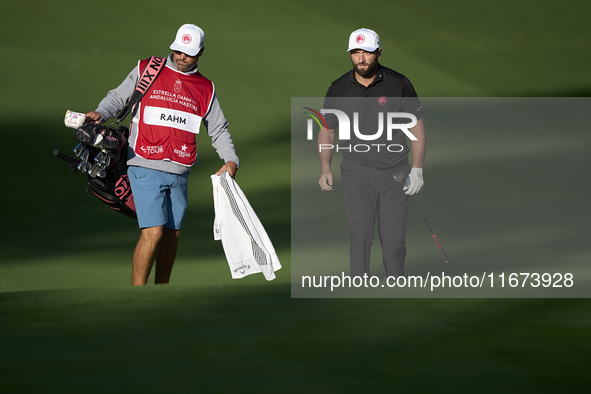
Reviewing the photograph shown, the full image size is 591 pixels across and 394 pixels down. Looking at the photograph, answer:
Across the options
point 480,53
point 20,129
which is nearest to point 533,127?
point 20,129

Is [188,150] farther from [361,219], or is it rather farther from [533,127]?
[533,127]

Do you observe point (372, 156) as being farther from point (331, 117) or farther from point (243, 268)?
point (243, 268)

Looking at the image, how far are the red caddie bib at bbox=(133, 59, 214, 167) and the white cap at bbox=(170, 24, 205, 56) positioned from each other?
0.48 ft

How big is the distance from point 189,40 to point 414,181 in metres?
1.46

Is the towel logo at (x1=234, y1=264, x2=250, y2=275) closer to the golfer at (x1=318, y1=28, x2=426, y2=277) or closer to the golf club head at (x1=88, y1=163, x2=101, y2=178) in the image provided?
the golfer at (x1=318, y1=28, x2=426, y2=277)

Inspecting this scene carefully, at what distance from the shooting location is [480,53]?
15.3 m

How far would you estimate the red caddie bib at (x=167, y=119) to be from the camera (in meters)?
5.33

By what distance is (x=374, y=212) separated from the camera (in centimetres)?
530

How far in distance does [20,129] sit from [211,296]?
8.81 meters

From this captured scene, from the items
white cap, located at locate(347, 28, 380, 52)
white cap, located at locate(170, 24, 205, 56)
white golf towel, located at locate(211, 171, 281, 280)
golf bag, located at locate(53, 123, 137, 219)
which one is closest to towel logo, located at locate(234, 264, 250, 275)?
white golf towel, located at locate(211, 171, 281, 280)

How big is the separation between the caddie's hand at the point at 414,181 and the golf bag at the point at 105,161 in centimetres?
158

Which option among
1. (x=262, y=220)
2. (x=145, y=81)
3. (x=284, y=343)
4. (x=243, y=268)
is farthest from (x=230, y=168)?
(x=262, y=220)

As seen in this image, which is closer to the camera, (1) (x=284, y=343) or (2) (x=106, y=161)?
(1) (x=284, y=343)

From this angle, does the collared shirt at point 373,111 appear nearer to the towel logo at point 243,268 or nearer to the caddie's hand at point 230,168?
the caddie's hand at point 230,168
